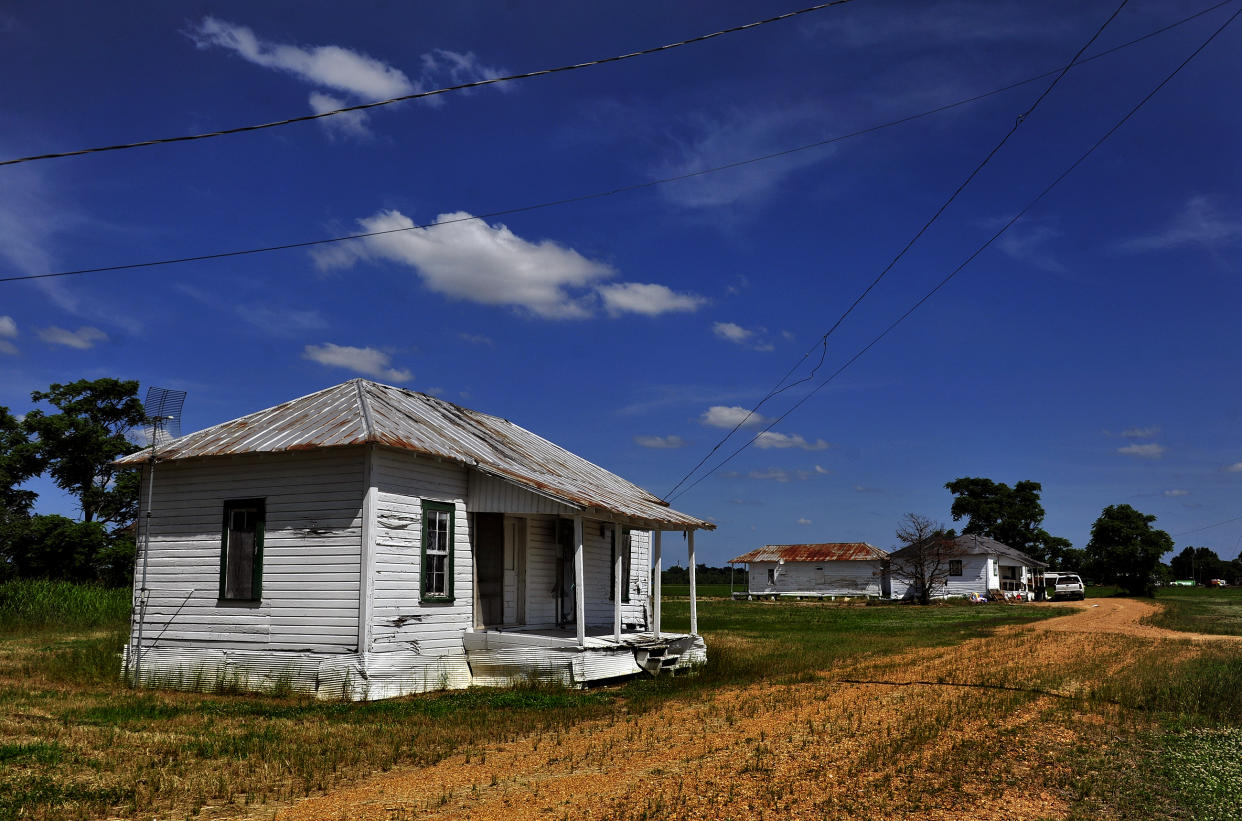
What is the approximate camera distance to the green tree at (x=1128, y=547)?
63.0 meters

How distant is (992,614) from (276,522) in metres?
36.6

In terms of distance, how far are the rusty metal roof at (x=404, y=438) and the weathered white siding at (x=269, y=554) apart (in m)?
0.42

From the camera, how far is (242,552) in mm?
15789

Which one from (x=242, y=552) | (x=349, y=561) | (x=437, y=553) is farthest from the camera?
(x=437, y=553)

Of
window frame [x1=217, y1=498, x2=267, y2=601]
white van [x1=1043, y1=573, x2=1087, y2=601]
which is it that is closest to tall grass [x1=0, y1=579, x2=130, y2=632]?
window frame [x1=217, y1=498, x2=267, y2=601]

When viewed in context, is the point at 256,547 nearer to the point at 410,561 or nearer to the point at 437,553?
the point at 410,561

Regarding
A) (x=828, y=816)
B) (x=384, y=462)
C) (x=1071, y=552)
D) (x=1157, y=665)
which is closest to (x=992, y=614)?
(x=1157, y=665)

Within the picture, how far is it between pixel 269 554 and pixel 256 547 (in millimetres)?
290

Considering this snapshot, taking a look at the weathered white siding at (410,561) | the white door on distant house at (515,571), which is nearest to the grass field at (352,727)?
the weathered white siding at (410,561)

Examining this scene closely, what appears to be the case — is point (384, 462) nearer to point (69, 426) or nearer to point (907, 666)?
point (907, 666)

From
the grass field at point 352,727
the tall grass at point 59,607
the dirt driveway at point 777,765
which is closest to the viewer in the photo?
the dirt driveway at point 777,765

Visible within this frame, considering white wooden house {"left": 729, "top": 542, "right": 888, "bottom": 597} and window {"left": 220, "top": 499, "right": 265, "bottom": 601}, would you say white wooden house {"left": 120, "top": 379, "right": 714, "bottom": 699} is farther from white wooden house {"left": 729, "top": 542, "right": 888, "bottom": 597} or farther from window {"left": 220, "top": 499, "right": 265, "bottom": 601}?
white wooden house {"left": 729, "top": 542, "right": 888, "bottom": 597}

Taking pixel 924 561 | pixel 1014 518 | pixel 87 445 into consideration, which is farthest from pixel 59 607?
pixel 1014 518

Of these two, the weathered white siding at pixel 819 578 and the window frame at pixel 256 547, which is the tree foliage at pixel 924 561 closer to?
the weathered white siding at pixel 819 578
